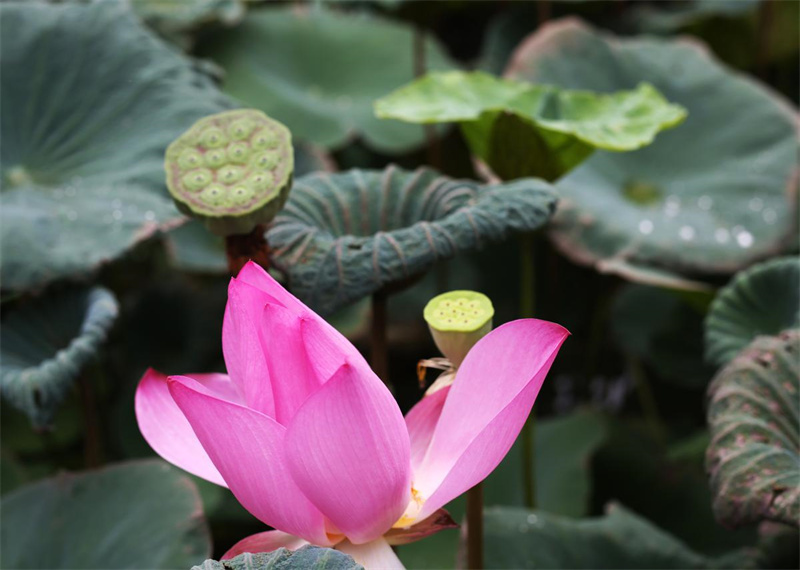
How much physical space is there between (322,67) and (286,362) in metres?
1.23

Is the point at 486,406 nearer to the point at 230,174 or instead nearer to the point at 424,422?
A: the point at 424,422

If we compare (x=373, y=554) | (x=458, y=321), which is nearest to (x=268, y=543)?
(x=373, y=554)

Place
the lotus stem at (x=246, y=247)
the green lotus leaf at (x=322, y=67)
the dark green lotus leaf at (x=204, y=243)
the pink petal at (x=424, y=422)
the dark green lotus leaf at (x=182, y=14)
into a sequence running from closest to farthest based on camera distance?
the pink petal at (x=424, y=422) < the lotus stem at (x=246, y=247) < the dark green lotus leaf at (x=204, y=243) < the dark green lotus leaf at (x=182, y=14) < the green lotus leaf at (x=322, y=67)

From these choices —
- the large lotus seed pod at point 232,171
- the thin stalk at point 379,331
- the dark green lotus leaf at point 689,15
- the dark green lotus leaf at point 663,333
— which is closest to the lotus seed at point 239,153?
the large lotus seed pod at point 232,171

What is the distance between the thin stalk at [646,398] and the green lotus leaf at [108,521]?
2.34 ft

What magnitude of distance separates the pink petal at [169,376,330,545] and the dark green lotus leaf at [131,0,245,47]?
3.23 ft

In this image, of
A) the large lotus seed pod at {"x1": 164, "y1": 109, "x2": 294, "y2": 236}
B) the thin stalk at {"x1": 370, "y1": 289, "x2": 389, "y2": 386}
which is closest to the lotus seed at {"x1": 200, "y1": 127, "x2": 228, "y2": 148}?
the large lotus seed pod at {"x1": 164, "y1": 109, "x2": 294, "y2": 236}

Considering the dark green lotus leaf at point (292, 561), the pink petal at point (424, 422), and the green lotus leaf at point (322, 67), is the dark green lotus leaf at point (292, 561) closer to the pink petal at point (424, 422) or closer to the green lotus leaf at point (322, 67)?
the pink petal at point (424, 422)

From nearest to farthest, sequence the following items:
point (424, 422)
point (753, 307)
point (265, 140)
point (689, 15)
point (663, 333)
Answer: point (424, 422) → point (265, 140) → point (753, 307) → point (663, 333) → point (689, 15)

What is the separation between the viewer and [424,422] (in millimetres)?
544

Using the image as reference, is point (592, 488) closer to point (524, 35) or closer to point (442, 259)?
point (442, 259)

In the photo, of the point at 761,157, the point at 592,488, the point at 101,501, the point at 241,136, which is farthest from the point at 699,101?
the point at 101,501

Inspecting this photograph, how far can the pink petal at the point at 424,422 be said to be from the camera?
543 millimetres

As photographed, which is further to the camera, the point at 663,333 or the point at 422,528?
the point at 663,333
